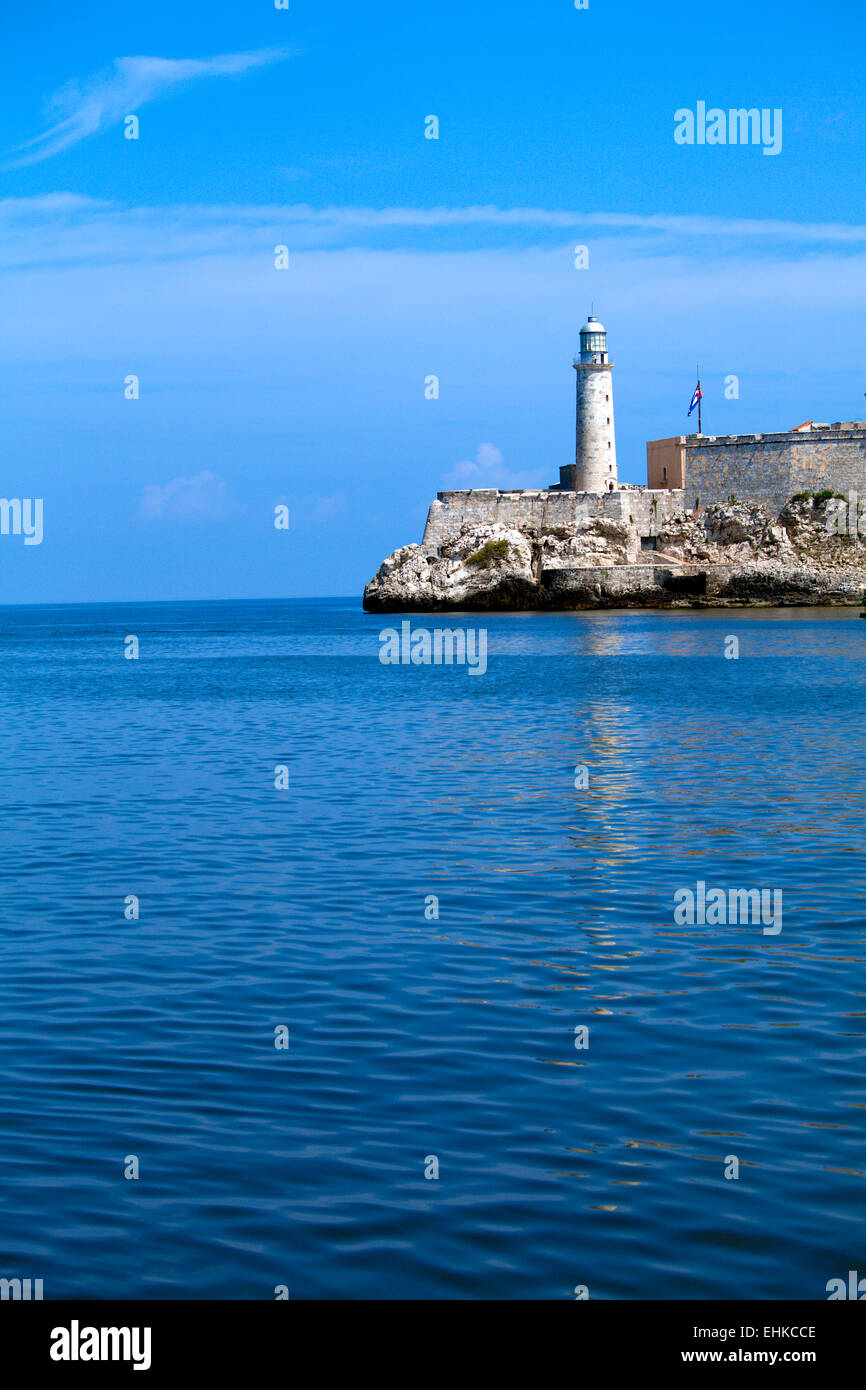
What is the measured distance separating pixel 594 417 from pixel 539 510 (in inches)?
196

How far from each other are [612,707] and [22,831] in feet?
44.0

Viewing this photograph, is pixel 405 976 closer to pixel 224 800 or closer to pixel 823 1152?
pixel 823 1152

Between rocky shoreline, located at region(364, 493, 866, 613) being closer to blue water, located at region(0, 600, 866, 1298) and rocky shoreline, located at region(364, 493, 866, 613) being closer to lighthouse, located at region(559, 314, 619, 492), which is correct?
lighthouse, located at region(559, 314, 619, 492)

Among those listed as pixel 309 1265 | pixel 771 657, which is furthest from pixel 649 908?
pixel 771 657

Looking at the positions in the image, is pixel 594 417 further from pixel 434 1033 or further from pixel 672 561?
pixel 434 1033

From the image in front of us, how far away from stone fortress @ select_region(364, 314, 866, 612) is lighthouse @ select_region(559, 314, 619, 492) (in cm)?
5

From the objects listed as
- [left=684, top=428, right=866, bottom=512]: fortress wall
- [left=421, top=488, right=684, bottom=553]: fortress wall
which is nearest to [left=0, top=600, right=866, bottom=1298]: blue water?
[left=421, top=488, right=684, bottom=553]: fortress wall

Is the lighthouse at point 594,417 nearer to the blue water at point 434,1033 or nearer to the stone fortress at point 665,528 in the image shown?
the stone fortress at point 665,528

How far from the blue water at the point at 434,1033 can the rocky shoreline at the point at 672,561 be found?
166 ft

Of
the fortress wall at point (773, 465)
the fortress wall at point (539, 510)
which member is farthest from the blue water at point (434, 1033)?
the fortress wall at point (773, 465)

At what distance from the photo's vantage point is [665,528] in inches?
2721

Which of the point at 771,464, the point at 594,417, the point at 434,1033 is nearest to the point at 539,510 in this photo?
the point at 594,417

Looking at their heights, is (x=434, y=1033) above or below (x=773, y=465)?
below

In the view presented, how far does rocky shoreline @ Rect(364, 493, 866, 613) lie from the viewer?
6706cm
